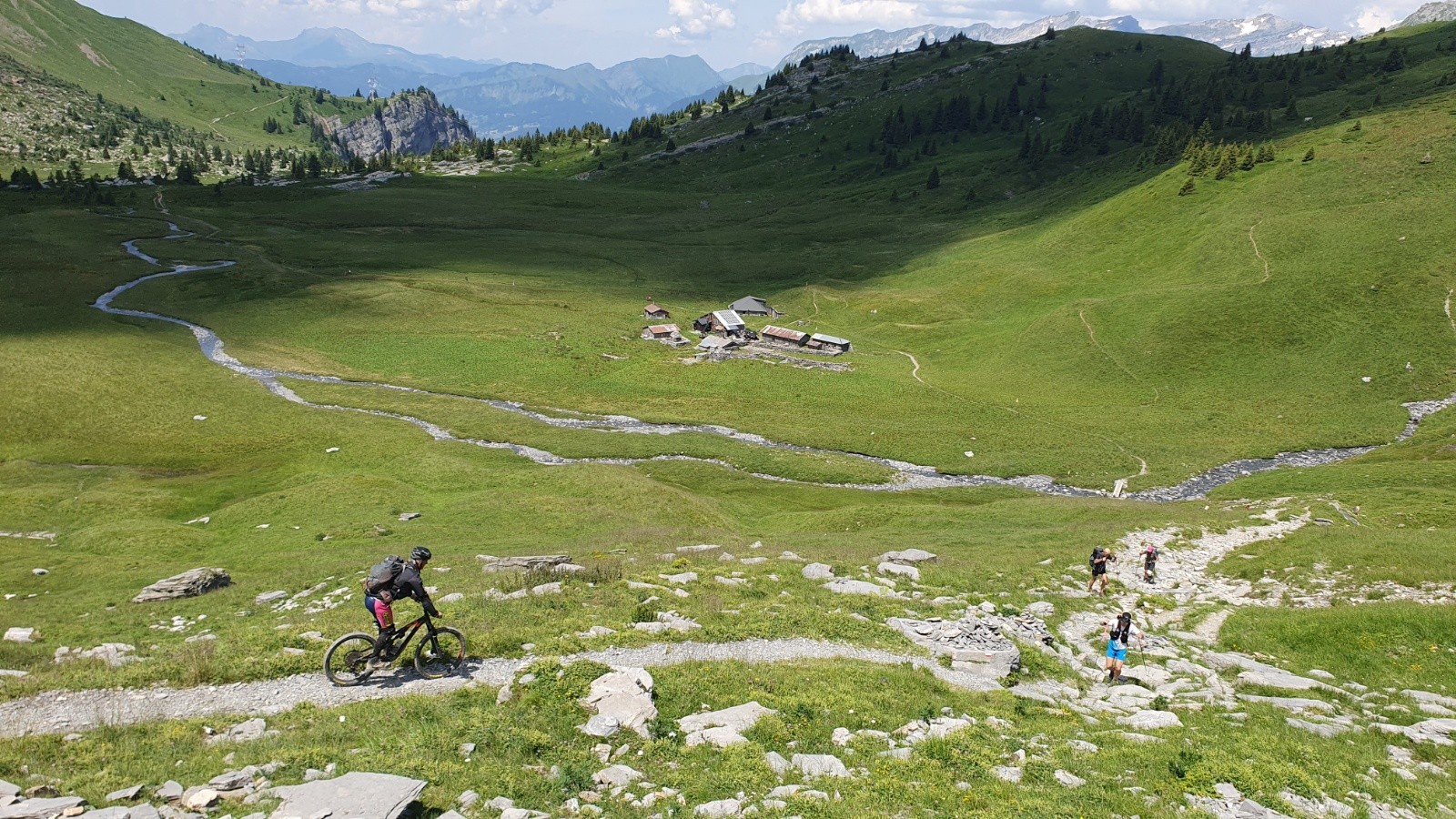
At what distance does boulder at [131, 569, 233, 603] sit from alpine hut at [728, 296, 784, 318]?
99895 mm

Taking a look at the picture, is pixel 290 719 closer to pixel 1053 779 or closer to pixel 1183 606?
pixel 1053 779

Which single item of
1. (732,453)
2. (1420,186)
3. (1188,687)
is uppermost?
(1420,186)

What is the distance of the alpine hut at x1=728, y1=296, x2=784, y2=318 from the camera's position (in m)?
128

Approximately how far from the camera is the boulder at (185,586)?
31.9m

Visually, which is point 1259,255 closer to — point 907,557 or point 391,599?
point 907,557

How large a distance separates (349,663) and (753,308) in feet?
366

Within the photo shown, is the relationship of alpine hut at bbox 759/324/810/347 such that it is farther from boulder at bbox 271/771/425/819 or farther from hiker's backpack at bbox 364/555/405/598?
boulder at bbox 271/771/425/819

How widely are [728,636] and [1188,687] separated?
14476 mm

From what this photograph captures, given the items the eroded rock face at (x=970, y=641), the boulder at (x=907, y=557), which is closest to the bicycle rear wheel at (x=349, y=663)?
the eroded rock face at (x=970, y=641)

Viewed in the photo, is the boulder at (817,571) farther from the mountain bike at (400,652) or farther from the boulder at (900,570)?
the mountain bike at (400,652)

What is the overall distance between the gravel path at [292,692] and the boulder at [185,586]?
48.3 feet

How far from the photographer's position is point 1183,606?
107 feet

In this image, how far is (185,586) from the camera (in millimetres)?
32688

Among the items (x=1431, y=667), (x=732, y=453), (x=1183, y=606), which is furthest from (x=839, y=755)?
(x=732, y=453)
